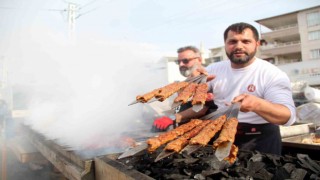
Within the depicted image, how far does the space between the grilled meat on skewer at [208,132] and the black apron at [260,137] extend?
2.47ft

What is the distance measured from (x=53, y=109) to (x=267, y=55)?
3822 centimetres

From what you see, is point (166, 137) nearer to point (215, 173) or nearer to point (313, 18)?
point (215, 173)

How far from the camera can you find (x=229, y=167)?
2033 millimetres

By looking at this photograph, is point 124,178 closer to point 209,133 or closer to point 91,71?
point 209,133

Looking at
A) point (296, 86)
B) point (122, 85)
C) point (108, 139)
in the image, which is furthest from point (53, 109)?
point (296, 86)

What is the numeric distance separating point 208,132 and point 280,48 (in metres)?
39.9

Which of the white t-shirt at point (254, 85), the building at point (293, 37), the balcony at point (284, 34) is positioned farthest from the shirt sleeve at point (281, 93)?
the balcony at point (284, 34)

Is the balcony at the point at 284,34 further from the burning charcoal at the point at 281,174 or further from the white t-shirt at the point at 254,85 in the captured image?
the burning charcoal at the point at 281,174

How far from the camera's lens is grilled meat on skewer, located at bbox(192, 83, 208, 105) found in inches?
77.2

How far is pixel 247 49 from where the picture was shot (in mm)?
2562

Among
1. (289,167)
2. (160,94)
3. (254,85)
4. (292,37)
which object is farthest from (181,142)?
(292,37)

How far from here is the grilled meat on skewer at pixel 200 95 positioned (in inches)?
77.2

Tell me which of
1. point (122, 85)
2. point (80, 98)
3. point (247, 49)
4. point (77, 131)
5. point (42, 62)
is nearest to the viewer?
point (247, 49)

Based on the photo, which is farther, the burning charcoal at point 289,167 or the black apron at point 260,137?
the black apron at point 260,137
